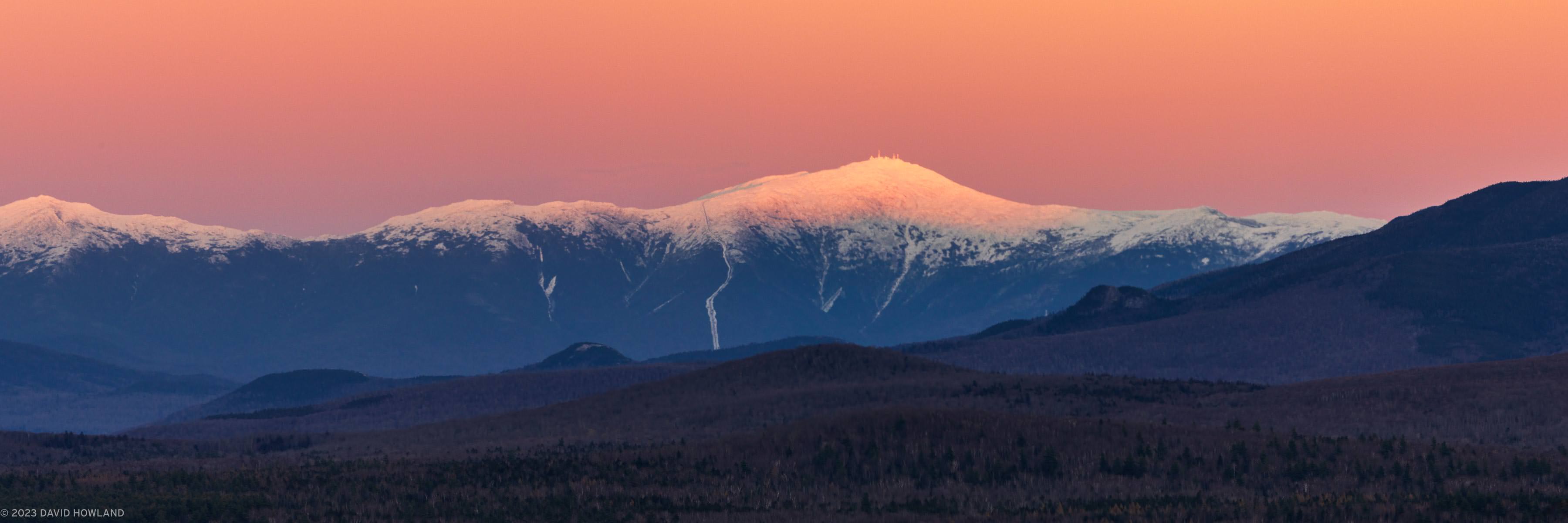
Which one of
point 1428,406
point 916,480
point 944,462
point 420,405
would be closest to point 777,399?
point 1428,406

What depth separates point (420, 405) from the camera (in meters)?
180

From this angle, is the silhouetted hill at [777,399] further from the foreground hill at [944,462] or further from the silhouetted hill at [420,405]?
the silhouetted hill at [420,405]

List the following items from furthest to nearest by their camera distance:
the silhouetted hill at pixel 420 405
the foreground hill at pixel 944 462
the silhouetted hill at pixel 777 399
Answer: the silhouetted hill at pixel 420 405, the silhouetted hill at pixel 777 399, the foreground hill at pixel 944 462

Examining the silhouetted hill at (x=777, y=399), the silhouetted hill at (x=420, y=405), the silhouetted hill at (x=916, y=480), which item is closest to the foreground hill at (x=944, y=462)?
the silhouetted hill at (x=916, y=480)

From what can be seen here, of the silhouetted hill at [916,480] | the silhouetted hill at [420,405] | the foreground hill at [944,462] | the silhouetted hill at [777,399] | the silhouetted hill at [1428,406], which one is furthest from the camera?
the silhouetted hill at [420,405]

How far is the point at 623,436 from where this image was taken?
95688mm

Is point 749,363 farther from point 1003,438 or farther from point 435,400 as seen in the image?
point 435,400

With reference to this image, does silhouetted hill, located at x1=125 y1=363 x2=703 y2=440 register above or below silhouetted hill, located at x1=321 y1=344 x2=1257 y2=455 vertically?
above

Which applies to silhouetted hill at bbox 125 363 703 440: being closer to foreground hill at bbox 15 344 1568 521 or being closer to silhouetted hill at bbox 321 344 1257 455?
silhouetted hill at bbox 321 344 1257 455

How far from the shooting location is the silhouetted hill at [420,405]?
541ft

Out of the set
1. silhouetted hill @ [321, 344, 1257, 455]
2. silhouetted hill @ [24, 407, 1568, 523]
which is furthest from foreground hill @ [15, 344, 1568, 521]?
silhouetted hill @ [321, 344, 1257, 455]

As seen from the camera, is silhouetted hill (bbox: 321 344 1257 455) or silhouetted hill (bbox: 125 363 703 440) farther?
silhouetted hill (bbox: 125 363 703 440)

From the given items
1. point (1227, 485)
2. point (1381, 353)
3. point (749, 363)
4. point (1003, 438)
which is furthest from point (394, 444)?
point (1381, 353)

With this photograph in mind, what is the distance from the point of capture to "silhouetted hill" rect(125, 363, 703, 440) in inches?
6486
